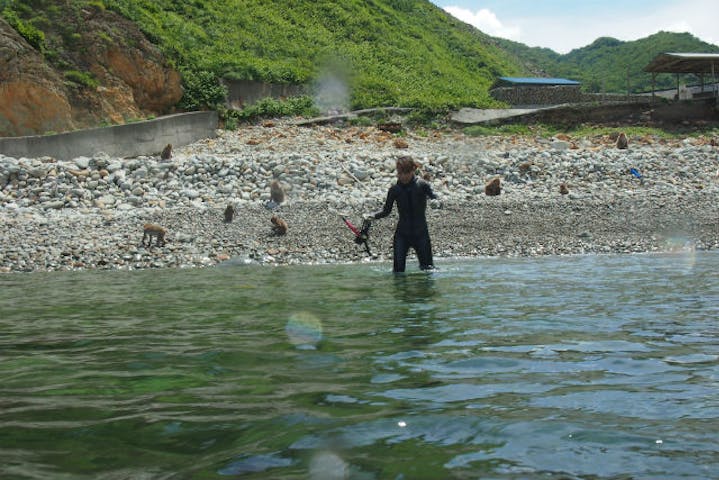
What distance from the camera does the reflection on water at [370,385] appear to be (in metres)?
2.65

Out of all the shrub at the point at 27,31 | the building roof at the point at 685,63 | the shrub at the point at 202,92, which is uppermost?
the shrub at the point at 27,31

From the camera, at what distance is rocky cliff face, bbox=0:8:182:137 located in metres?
21.7

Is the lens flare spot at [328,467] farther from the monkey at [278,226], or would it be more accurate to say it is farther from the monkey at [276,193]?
the monkey at [276,193]

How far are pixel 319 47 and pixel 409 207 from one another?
26.4 meters

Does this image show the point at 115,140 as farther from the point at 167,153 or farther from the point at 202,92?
the point at 202,92

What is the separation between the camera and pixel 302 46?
33438 mm

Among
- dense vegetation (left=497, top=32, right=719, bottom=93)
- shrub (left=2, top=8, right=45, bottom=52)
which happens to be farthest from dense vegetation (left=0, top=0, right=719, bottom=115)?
dense vegetation (left=497, top=32, right=719, bottom=93)

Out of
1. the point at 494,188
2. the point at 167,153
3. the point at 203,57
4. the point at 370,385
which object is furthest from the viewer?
the point at 203,57

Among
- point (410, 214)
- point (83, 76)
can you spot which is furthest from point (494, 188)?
point (83, 76)

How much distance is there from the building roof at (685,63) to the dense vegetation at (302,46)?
527 centimetres

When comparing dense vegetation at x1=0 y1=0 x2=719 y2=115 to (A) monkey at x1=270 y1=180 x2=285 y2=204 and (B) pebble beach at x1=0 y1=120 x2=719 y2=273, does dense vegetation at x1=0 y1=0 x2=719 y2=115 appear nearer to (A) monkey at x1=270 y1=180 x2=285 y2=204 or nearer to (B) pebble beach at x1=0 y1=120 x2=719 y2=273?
(B) pebble beach at x1=0 y1=120 x2=719 y2=273

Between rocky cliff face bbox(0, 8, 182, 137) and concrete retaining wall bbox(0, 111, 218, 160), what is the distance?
7.54 feet

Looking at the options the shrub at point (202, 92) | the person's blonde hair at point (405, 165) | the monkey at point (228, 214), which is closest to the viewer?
the person's blonde hair at point (405, 165)

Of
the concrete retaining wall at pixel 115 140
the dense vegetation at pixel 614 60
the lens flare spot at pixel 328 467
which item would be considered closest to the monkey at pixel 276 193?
the concrete retaining wall at pixel 115 140
